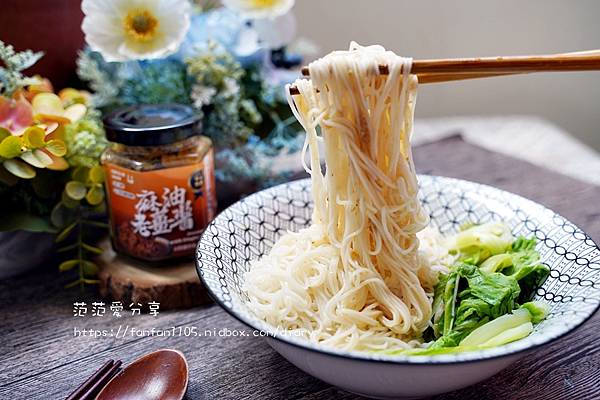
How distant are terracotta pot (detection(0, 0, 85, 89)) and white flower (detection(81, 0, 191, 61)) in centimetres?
39

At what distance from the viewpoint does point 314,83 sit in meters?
1.01

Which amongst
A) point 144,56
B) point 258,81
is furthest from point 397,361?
point 258,81

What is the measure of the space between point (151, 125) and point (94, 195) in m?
0.23

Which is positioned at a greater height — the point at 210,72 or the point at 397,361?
the point at 210,72

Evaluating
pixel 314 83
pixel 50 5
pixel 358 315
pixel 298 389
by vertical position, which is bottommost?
pixel 298 389

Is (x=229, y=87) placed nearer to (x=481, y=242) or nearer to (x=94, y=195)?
(x=94, y=195)

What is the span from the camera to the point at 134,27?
139cm

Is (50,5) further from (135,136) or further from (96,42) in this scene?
(135,136)

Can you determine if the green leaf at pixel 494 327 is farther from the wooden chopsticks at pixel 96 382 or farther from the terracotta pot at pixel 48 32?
the terracotta pot at pixel 48 32

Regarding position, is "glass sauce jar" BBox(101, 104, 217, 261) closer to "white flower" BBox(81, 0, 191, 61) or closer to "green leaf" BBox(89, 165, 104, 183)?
"green leaf" BBox(89, 165, 104, 183)

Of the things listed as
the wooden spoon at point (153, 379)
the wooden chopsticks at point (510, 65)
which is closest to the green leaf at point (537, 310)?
the wooden chopsticks at point (510, 65)

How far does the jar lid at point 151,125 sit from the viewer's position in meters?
1.19

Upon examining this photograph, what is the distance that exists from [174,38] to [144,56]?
0.08 meters

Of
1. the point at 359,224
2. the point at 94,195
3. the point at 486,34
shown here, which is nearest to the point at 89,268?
the point at 94,195
